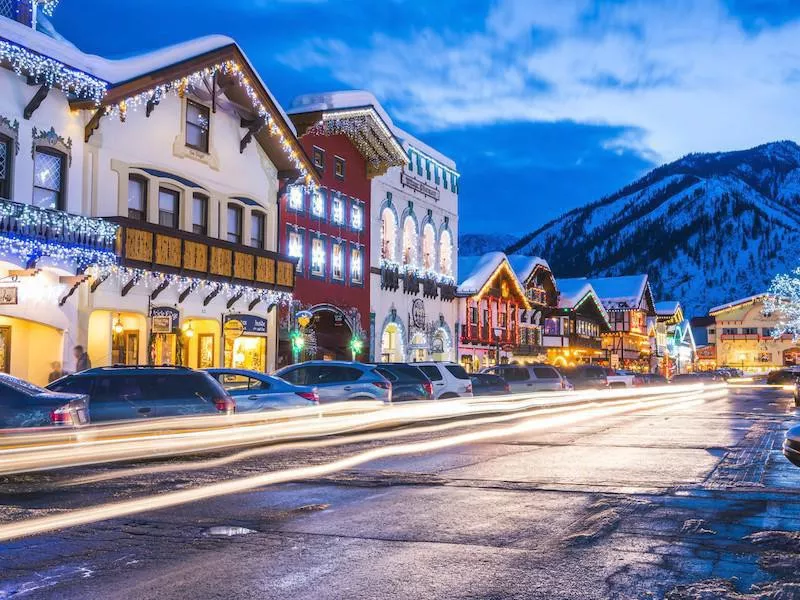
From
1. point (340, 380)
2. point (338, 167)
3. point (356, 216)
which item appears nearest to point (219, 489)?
point (340, 380)

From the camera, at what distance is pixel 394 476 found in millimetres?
13125

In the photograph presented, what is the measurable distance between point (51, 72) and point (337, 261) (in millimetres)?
20084

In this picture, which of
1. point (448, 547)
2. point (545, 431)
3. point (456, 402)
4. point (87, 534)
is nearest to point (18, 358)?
point (456, 402)

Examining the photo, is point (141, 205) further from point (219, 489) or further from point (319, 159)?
point (219, 489)

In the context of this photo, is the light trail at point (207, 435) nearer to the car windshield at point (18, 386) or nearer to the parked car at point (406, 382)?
the car windshield at point (18, 386)

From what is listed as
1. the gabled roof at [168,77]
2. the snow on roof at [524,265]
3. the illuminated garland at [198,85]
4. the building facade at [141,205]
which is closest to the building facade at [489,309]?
the snow on roof at [524,265]

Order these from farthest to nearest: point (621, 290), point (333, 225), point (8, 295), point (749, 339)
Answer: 1. point (749, 339)
2. point (621, 290)
3. point (333, 225)
4. point (8, 295)

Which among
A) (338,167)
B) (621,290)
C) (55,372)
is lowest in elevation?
(55,372)

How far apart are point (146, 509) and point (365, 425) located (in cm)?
1215

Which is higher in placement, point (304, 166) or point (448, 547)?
point (304, 166)

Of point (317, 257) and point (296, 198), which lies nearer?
point (296, 198)

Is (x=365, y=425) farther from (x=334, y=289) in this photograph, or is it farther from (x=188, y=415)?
(x=334, y=289)

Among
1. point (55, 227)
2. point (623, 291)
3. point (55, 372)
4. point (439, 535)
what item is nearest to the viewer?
point (439, 535)

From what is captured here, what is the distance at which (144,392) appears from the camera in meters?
16.6
